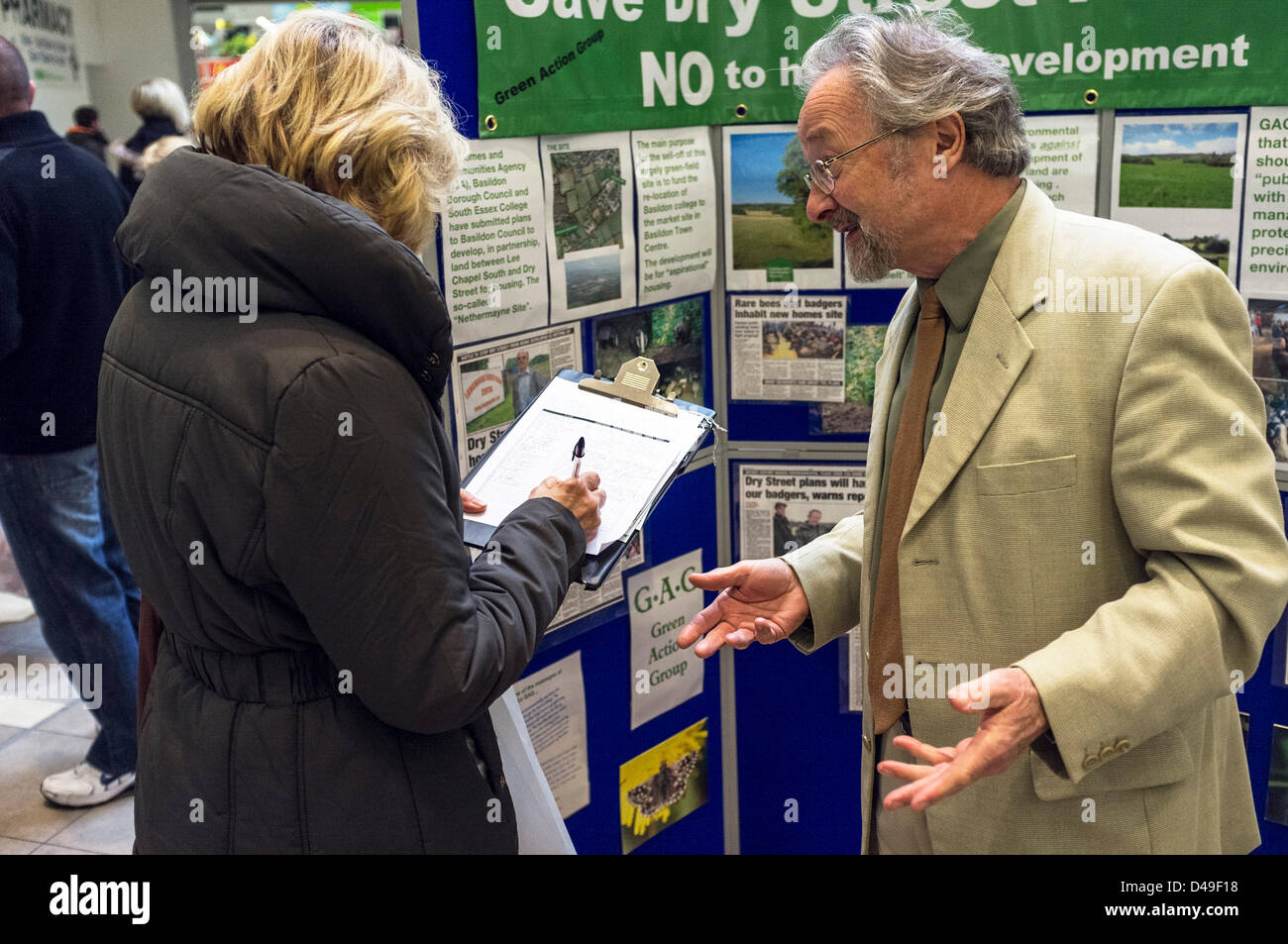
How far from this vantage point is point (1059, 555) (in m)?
1.48

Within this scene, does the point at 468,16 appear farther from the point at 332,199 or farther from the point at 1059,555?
the point at 1059,555

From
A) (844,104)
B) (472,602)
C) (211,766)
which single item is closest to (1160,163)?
(844,104)

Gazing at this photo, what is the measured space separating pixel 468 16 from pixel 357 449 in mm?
1128

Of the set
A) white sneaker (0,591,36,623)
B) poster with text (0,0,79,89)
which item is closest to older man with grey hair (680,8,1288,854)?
white sneaker (0,591,36,623)

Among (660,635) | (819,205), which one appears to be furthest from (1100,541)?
(660,635)

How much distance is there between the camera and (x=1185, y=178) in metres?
2.21

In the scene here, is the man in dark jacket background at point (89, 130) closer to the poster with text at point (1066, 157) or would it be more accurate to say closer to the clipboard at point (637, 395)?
the clipboard at point (637, 395)

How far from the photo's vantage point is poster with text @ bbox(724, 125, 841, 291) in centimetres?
239

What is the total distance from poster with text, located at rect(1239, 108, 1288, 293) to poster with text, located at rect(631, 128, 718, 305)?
1051 millimetres

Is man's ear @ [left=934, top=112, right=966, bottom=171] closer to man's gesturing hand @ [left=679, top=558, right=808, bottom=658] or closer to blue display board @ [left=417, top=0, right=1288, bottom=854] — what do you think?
man's gesturing hand @ [left=679, top=558, right=808, bottom=658]

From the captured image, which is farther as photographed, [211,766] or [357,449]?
[211,766]
